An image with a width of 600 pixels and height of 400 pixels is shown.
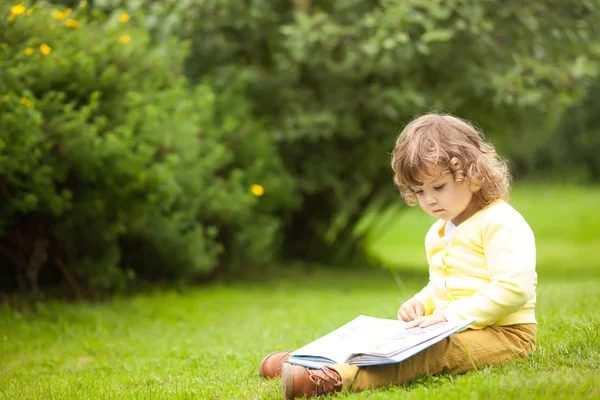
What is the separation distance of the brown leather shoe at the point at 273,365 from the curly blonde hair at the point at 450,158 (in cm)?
107

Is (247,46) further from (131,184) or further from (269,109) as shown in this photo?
(131,184)

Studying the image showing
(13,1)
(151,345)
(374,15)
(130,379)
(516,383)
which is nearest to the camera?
(516,383)

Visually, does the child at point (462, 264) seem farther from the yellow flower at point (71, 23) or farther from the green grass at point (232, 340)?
the yellow flower at point (71, 23)

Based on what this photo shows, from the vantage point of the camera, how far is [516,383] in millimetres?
2924

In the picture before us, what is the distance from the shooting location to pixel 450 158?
133 inches

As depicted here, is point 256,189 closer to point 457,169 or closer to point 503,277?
point 457,169

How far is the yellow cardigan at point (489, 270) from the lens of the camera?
127 inches

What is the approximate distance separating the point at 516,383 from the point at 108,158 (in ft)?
15.3

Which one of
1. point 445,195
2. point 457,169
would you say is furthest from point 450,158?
point 445,195

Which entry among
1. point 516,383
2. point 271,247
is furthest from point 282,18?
point 516,383

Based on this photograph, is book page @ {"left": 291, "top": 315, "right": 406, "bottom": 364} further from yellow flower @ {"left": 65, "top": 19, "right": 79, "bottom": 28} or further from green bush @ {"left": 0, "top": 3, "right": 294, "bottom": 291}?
yellow flower @ {"left": 65, "top": 19, "right": 79, "bottom": 28}

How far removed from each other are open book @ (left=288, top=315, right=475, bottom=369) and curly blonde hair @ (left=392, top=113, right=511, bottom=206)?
2.14 feet

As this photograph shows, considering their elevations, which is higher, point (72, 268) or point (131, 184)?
point (131, 184)

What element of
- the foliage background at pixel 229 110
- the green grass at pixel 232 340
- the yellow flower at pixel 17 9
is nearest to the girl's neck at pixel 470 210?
the green grass at pixel 232 340
